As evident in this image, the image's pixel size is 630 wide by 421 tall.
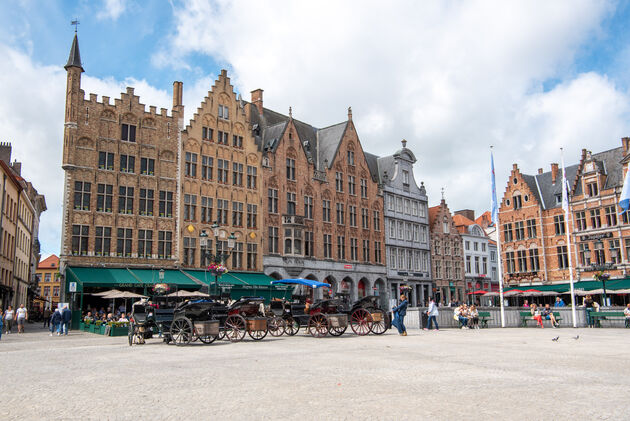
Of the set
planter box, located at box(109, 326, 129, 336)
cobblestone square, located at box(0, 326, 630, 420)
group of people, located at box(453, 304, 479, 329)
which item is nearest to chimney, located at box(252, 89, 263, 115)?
group of people, located at box(453, 304, 479, 329)

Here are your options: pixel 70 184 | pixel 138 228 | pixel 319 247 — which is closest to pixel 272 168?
pixel 319 247

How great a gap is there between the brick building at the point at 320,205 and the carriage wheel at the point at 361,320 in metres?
20.3

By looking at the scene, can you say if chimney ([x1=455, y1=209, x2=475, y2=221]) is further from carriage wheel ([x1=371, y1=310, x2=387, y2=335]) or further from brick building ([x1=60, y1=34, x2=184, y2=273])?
carriage wheel ([x1=371, y1=310, x2=387, y2=335])

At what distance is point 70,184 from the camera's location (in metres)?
33.9

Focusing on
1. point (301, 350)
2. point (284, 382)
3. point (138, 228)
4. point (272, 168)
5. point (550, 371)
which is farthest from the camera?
point (272, 168)

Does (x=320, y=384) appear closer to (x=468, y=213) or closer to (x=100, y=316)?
(x=100, y=316)

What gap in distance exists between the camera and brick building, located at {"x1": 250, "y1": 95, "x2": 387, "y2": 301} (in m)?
44.0

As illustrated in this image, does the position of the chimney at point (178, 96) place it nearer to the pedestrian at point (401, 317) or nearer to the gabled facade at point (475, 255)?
the pedestrian at point (401, 317)

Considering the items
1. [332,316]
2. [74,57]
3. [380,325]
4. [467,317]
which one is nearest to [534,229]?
[467,317]

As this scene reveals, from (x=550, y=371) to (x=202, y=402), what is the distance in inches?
270

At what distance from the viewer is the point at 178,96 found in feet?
131

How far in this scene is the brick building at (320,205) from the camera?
44000 millimetres

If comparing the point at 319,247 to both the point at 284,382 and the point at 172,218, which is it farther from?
the point at 284,382

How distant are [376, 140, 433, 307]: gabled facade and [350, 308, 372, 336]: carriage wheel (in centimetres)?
3061
